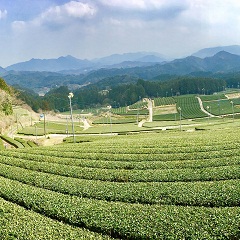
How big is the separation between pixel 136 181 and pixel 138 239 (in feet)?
24.7

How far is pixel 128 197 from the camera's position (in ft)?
61.2

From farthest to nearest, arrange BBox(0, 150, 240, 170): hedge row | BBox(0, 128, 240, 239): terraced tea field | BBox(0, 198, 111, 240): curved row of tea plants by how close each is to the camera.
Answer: BBox(0, 150, 240, 170): hedge row → BBox(0, 128, 240, 239): terraced tea field → BBox(0, 198, 111, 240): curved row of tea plants

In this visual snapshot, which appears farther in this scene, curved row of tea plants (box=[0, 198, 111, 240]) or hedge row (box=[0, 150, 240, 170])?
hedge row (box=[0, 150, 240, 170])

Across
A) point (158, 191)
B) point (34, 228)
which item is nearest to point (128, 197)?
point (158, 191)

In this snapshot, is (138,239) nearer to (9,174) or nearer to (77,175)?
(77,175)

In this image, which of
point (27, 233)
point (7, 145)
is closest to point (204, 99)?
point (7, 145)

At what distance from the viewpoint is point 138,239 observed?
1444 centimetres

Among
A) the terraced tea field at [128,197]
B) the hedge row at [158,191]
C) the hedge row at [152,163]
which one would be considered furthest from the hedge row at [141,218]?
the hedge row at [152,163]

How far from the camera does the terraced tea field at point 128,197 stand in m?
14.6

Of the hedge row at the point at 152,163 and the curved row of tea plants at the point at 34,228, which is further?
the hedge row at the point at 152,163

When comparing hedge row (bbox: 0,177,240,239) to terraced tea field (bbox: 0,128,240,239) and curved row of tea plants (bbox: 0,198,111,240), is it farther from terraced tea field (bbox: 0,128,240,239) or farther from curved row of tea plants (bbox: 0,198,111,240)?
curved row of tea plants (bbox: 0,198,111,240)

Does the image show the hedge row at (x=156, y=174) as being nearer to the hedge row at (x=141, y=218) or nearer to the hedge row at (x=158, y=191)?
the hedge row at (x=158, y=191)

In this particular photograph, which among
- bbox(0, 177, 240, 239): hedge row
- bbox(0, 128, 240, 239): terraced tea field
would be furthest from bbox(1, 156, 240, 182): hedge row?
bbox(0, 177, 240, 239): hedge row

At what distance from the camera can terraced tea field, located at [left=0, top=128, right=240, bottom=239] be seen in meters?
14.6
